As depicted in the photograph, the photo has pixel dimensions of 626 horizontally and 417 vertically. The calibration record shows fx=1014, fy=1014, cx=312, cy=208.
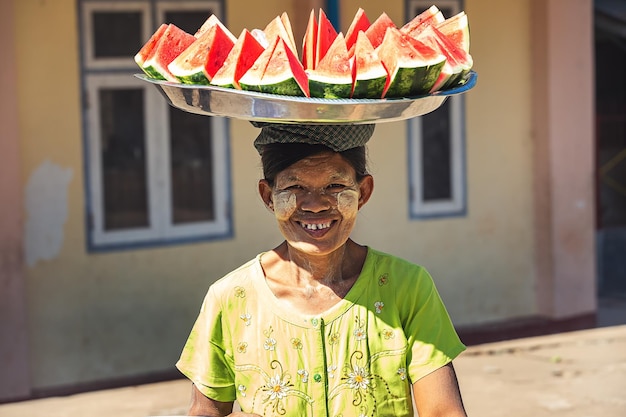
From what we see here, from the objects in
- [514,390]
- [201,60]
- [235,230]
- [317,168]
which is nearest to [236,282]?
[317,168]

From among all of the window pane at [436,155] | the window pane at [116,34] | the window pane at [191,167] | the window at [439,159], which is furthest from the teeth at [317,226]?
the window pane at [436,155]

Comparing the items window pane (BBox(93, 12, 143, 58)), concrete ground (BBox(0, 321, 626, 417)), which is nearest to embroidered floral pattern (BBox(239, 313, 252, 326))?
concrete ground (BBox(0, 321, 626, 417))

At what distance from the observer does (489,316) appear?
9266mm

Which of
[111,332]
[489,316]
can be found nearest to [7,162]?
[111,332]

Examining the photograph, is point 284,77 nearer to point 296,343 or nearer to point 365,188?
point 365,188

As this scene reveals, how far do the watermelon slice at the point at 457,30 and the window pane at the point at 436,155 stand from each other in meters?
6.17

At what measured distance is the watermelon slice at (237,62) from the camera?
8.20 feet

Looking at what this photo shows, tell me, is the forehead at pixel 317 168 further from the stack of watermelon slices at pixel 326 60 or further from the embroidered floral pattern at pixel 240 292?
the embroidered floral pattern at pixel 240 292

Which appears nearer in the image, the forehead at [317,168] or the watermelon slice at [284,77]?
the watermelon slice at [284,77]

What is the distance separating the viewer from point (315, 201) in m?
2.74

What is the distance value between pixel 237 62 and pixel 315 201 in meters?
0.45

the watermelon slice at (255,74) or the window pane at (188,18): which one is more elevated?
the window pane at (188,18)

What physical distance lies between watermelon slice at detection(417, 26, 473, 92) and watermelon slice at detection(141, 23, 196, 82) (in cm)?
64

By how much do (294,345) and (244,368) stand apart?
0.51ft
